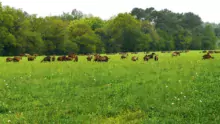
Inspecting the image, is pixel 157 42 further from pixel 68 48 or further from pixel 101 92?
pixel 101 92

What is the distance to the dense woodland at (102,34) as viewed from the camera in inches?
3356

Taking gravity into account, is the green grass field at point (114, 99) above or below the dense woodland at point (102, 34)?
below

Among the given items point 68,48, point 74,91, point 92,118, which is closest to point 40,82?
point 74,91

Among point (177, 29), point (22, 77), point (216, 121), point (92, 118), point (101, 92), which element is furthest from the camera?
point (177, 29)

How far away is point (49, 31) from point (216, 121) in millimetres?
89373

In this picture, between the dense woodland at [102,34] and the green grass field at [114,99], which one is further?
the dense woodland at [102,34]

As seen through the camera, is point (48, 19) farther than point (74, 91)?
Yes

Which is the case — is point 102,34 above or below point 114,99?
above

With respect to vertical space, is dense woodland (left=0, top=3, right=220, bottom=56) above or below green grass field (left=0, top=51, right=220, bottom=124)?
above

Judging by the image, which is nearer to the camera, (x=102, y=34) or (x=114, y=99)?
(x=114, y=99)

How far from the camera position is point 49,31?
96.2 meters

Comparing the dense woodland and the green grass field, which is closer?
the green grass field

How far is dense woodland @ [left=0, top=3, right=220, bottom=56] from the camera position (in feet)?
280

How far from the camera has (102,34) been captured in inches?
A: 4377
